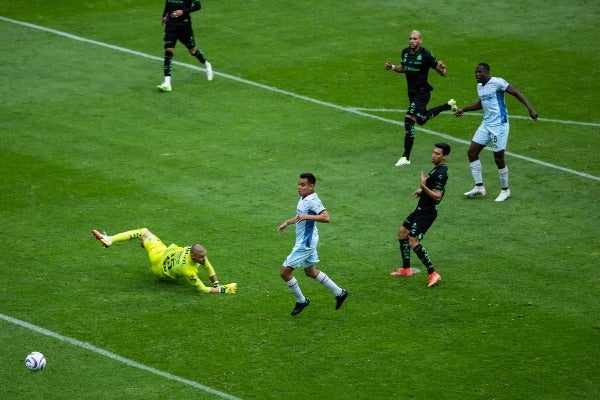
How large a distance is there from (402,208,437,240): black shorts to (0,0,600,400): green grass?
801 millimetres

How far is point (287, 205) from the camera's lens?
1936 centimetres

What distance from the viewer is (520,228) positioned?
18.3m

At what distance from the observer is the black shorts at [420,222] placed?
16.3 metres

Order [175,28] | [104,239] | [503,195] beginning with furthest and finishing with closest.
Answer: [175,28] < [503,195] < [104,239]

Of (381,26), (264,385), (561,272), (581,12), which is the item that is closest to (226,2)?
(381,26)

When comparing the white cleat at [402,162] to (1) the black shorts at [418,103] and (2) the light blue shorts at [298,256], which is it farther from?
(2) the light blue shorts at [298,256]

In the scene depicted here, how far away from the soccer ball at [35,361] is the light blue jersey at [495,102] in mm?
9606

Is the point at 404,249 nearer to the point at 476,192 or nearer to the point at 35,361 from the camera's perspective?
the point at 476,192

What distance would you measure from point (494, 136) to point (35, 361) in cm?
963

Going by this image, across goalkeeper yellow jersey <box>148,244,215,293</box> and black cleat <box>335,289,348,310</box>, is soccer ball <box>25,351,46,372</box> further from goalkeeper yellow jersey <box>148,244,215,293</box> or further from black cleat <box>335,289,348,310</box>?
black cleat <box>335,289,348,310</box>

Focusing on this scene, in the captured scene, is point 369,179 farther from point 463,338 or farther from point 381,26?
point 381,26

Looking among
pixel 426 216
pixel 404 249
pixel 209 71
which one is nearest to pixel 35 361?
pixel 404 249

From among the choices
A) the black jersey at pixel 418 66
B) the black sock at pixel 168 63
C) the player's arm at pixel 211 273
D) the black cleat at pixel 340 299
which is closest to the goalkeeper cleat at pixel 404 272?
the black cleat at pixel 340 299

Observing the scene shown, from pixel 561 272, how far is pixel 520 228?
72.3 inches
